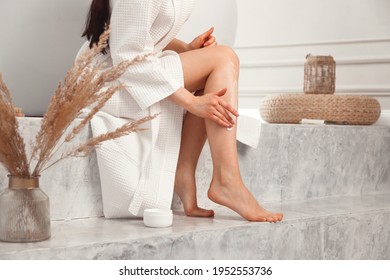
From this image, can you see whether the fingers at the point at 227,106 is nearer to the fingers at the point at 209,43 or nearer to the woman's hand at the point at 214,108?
the woman's hand at the point at 214,108

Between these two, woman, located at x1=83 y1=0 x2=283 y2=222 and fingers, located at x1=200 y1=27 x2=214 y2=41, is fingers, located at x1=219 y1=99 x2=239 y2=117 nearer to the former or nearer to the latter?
woman, located at x1=83 y1=0 x2=283 y2=222

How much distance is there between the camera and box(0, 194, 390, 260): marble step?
1.30 m

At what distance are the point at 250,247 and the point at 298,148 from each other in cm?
78

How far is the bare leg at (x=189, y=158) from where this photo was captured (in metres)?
1.78

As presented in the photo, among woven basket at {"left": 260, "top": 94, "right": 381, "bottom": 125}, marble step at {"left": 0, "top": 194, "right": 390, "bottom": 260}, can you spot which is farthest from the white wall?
marble step at {"left": 0, "top": 194, "right": 390, "bottom": 260}

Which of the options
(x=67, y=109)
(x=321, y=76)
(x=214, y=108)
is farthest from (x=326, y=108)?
(x=67, y=109)

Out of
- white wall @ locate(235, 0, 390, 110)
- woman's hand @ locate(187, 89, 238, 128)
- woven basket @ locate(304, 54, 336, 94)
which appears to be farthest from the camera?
white wall @ locate(235, 0, 390, 110)

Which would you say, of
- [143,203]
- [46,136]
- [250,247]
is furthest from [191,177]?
[46,136]

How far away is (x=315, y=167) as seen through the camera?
2363 mm

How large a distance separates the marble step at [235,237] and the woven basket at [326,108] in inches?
22.9

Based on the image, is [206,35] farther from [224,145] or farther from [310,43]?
[310,43]

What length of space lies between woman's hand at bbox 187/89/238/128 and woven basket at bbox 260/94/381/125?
1.12 m

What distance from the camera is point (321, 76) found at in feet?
9.49
